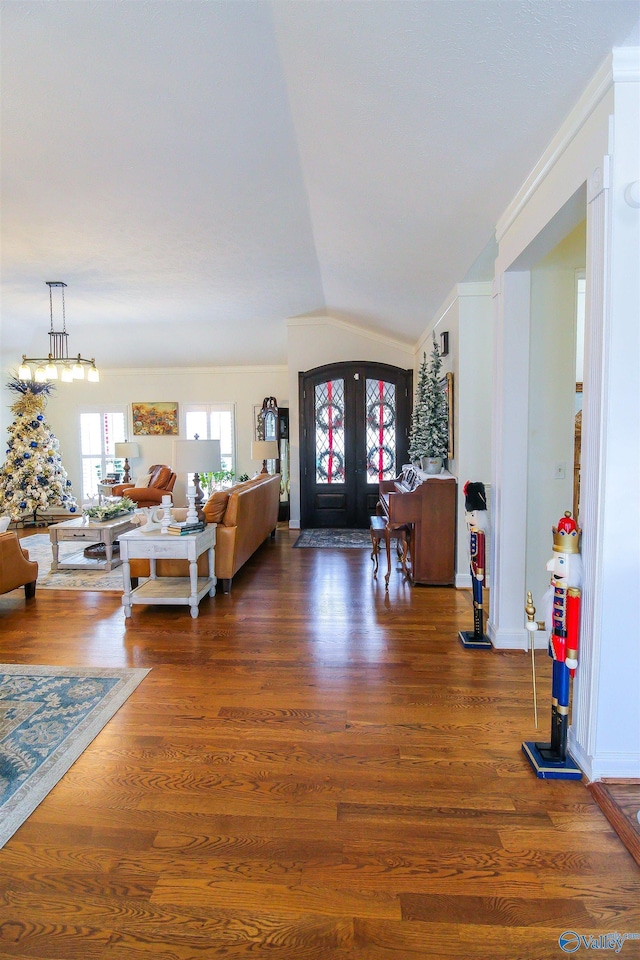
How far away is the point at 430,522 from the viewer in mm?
4746

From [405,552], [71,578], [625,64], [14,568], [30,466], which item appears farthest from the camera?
[30,466]

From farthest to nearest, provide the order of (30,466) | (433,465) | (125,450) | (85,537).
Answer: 1. (125,450)
2. (30,466)
3. (85,537)
4. (433,465)

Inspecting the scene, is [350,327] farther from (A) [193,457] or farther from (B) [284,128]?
(B) [284,128]

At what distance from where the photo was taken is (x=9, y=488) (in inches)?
318

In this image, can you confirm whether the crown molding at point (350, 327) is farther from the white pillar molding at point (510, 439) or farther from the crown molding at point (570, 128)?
the crown molding at point (570, 128)

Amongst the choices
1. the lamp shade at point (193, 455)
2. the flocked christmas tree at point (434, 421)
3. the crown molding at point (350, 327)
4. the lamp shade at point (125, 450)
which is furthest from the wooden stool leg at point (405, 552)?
the lamp shade at point (125, 450)

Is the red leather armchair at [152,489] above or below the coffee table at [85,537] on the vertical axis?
above

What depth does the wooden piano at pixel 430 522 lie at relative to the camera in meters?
4.71

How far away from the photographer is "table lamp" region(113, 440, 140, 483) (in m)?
9.53

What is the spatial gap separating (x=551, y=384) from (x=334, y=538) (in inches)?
171

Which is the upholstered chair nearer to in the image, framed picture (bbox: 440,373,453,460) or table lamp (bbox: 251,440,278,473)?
table lamp (bbox: 251,440,278,473)

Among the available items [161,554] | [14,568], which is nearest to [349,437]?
[161,554]

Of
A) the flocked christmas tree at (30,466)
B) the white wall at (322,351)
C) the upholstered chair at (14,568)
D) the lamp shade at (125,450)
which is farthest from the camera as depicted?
the lamp shade at (125,450)

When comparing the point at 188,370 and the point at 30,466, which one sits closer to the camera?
the point at 30,466
